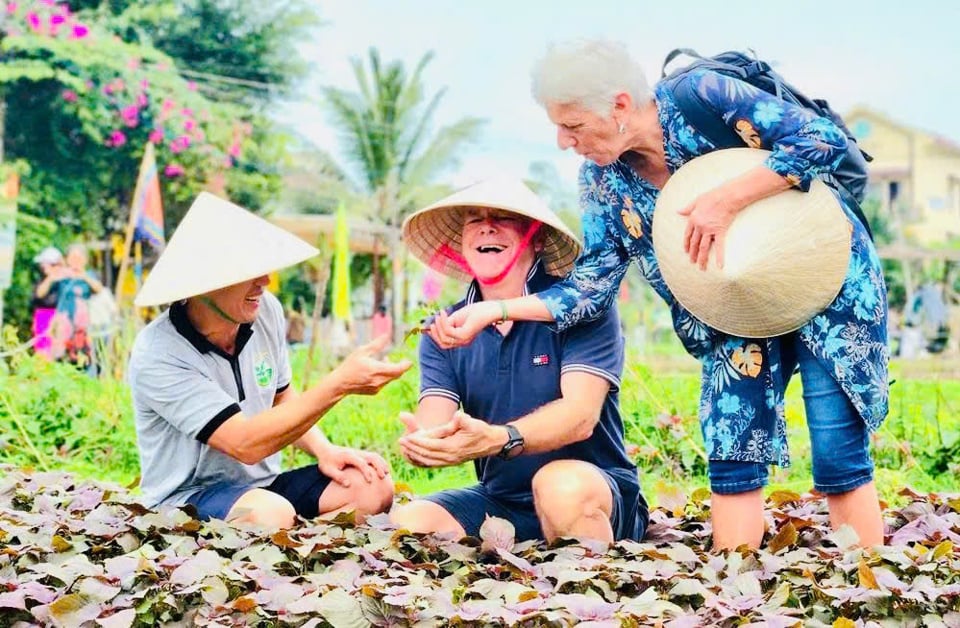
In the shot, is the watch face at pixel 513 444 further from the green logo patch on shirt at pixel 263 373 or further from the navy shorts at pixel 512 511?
the green logo patch on shirt at pixel 263 373

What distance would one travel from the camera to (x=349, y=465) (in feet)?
13.0

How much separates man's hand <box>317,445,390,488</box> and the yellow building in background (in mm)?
41647

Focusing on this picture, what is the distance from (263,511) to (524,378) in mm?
819

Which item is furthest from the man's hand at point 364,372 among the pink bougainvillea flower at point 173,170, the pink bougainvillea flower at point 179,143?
the pink bougainvillea flower at point 173,170

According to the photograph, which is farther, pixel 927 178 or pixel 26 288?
pixel 927 178

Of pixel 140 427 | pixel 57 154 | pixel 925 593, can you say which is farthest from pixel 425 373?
pixel 57 154

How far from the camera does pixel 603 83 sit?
3.20m

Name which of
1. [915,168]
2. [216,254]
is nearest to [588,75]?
[216,254]

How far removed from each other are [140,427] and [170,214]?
63.1ft

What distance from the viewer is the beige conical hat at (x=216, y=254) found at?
3652 mm

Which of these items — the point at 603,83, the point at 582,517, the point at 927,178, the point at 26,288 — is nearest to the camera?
the point at 603,83

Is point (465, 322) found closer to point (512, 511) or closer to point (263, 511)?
point (512, 511)

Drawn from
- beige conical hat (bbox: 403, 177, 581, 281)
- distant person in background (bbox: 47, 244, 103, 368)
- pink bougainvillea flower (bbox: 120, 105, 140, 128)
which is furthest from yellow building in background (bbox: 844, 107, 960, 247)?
beige conical hat (bbox: 403, 177, 581, 281)

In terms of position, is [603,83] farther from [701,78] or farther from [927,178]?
[927,178]
